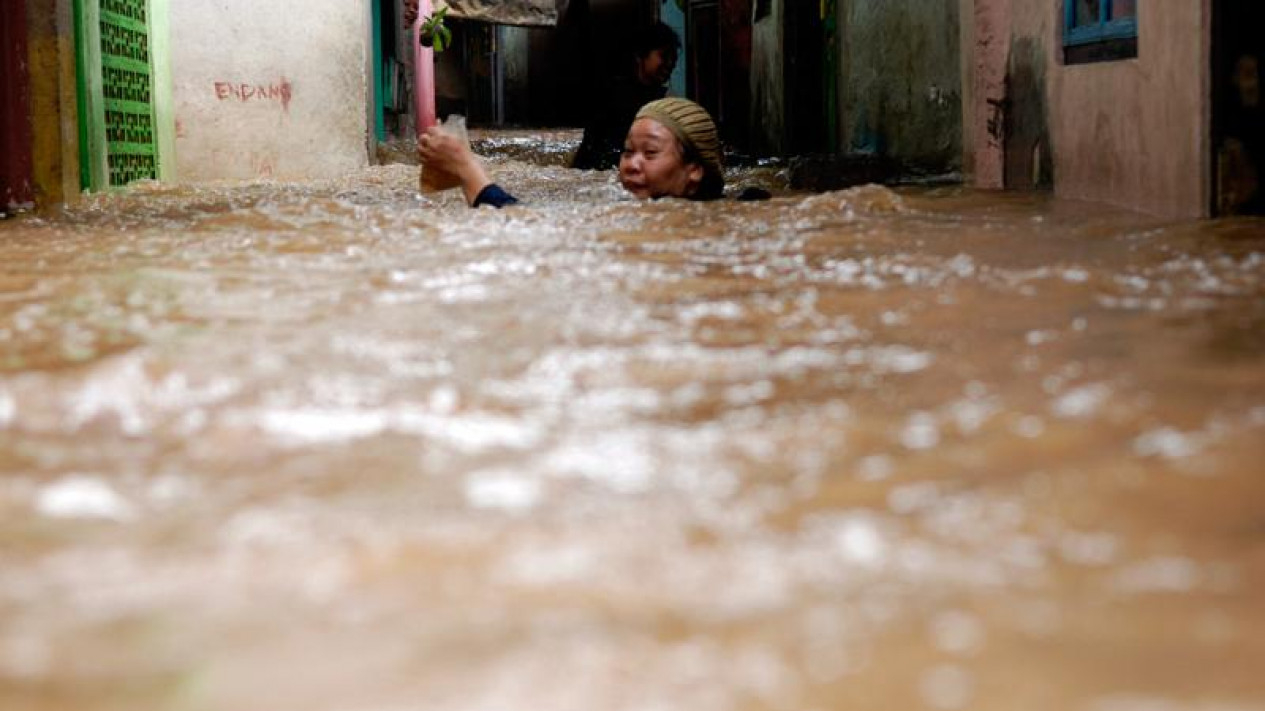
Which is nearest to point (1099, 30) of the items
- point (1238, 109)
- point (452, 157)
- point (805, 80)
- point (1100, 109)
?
point (1100, 109)

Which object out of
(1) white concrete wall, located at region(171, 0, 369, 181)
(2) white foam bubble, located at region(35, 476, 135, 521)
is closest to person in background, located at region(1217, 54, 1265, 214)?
(2) white foam bubble, located at region(35, 476, 135, 521)

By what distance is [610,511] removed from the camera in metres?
1.63

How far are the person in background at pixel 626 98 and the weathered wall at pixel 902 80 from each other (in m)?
1.29

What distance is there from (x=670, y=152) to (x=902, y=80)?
367cm

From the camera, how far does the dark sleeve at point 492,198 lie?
580 cm

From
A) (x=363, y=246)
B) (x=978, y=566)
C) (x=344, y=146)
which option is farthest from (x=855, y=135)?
(x=978, y=566)

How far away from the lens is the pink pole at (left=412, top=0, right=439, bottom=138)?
15.5 meters

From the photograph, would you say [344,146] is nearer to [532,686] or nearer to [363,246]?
[363,246]

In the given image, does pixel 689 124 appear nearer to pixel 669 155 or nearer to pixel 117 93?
pixel 669 155

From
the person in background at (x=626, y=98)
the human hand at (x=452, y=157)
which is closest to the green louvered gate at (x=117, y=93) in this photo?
the human hand at (x=452, y=157)

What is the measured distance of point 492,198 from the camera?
5.82m

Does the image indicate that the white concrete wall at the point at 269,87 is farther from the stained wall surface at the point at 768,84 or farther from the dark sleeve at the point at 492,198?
the dark sleeve at the point at 492,198

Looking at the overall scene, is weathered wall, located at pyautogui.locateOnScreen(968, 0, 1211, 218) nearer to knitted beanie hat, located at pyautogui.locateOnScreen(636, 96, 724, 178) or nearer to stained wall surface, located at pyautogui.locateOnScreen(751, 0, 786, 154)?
knitted beanie hat, located at pyautogui.locateOnScreen(636, 96, 724, 178)

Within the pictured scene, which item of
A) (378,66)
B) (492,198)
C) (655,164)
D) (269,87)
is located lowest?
(492,198)
